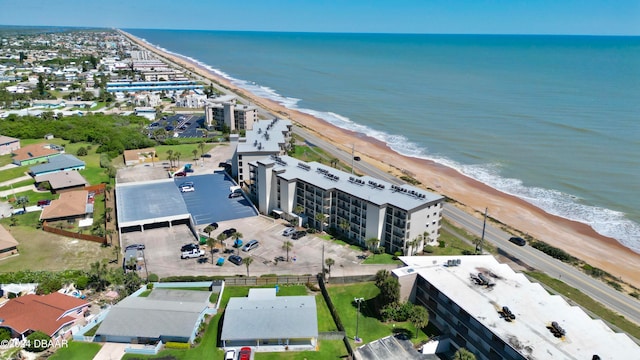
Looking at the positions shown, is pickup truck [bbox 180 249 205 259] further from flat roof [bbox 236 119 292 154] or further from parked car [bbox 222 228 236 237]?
flat roof [bbox 236 119 292 154]

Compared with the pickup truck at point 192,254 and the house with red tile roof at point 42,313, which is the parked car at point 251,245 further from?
the house with red tile roof at point 42,313

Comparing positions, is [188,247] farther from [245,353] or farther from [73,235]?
[245,353]

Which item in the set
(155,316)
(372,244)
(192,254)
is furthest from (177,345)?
(372,244)

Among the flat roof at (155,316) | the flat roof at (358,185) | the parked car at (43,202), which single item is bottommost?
the flat roof at (155,316)

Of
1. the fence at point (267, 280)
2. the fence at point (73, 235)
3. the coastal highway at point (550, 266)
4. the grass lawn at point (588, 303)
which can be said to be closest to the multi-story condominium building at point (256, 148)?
the fence at point (73, 235)

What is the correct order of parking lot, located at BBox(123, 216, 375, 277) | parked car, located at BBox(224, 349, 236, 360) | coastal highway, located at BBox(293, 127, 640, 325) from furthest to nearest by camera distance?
parking lot, located at BBox(123, 216, 375, 277)
coastal highway, located at BBox(293, 127, 640, 325)
parked car, located at BBox(224, 349, 236, 360)

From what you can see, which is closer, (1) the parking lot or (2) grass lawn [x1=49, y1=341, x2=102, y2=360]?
(2) grass lawn [x1=49, y1=341, x2=102, y2=360]

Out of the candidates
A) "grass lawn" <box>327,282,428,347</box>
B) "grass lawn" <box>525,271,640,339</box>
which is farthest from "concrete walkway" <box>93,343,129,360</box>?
"grass lawn" <box>525,271,640,339</box>
